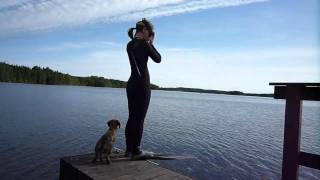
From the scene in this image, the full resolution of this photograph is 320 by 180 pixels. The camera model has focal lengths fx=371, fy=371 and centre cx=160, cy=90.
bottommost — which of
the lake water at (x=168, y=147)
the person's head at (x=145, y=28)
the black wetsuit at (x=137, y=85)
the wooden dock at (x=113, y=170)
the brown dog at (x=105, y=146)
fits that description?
the lake water at (x=168, y=147)

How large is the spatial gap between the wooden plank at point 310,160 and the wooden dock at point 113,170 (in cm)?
198

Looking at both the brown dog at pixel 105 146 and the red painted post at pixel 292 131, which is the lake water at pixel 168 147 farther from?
the red painted post at pixel 292 131

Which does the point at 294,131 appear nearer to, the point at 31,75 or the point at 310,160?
the point at 310,160

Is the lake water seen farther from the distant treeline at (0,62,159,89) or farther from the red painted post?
the distant treeline at (0,62,159,89)

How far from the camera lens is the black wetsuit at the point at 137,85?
678cm

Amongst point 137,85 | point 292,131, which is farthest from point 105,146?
point 292,131

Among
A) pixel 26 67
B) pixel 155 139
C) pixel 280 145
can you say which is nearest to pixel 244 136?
pixel 280 145

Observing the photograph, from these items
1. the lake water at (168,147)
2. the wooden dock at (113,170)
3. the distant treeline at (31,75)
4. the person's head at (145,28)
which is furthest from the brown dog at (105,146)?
the distant treeline at (31,75)

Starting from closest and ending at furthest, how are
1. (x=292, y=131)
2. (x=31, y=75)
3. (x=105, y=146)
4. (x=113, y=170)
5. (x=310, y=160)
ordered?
(x=310, y=160) < (x=292, y=131) < (x=113, y=170) < (x=105, y=146) < (x=31, y=75)

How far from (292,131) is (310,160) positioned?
0.39 meters

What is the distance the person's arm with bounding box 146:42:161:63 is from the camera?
266 inches

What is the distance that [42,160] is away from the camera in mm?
14922

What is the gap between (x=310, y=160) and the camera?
443 centimetres

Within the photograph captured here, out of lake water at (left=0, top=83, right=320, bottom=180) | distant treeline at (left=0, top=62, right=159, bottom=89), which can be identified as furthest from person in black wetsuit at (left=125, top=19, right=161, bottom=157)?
distant treeline at (left=0, top=62, right=159, bottom=89)
